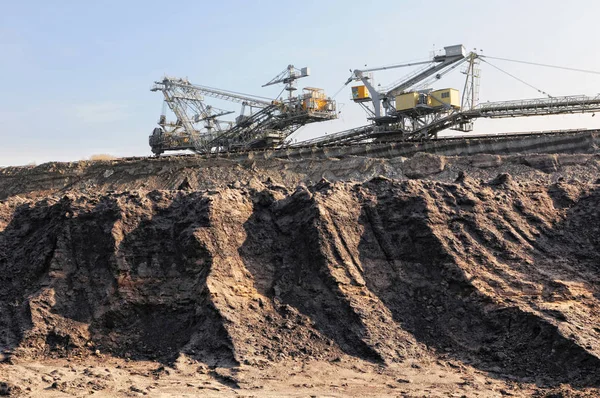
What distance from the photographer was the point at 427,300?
18297 millimetres

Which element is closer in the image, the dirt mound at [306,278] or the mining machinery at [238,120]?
the dirt mound at [306,278]

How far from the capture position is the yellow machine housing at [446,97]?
43.3m

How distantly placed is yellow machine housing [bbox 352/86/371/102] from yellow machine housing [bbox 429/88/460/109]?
16.5 ft

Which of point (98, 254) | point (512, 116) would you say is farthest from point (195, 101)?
point (98, 254)

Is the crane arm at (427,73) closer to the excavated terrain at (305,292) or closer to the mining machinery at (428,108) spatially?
the mining machinery at (428,108)

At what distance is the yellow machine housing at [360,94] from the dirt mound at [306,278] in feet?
88.3

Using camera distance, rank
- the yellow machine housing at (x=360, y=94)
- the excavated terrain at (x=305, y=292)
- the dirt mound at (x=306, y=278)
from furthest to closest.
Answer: the yellow machine housing at (x=360, y=94) → the dirt mound at (x=306, y=278) → the excavated terrain at (x=305, y=292)

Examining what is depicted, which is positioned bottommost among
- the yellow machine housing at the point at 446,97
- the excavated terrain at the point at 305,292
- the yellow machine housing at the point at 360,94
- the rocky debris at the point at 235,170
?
the excavated terrain at the point at 305,292

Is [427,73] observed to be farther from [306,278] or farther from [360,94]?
[306,278]

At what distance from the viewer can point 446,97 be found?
142ft

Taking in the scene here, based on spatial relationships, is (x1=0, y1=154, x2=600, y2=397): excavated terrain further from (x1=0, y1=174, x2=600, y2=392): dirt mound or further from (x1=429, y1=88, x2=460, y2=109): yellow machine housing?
(x1=429, y1=88, x2=460, y2=109): yellow machine housing

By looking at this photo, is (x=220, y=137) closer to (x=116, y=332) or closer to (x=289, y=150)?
(x=289, y=150)

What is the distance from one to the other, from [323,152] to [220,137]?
13869 millimetres

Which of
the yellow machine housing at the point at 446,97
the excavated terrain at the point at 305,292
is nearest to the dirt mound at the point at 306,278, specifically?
the excavated terrain at the point at 305,292
